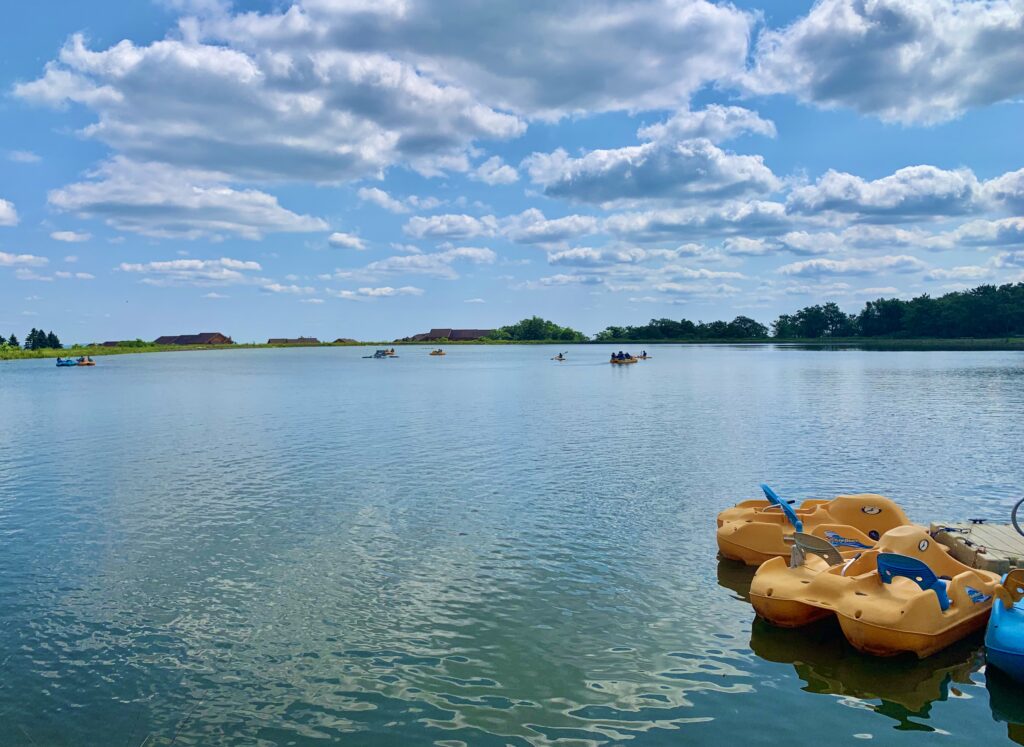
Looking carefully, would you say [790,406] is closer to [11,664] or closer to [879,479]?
[879,479]

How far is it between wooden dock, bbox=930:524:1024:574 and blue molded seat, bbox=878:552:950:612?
272 cm

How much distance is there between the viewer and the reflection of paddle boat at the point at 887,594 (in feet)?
43.5

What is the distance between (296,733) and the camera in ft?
36.7

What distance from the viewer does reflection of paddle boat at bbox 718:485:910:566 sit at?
18.1 m

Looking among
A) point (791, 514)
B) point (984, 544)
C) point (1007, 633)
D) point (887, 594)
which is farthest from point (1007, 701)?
point (791, 514)

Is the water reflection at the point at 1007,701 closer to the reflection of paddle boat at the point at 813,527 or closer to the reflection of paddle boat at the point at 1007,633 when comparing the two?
the reflection of paddle boat at the point at 1007,633

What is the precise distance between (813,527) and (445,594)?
8.96m

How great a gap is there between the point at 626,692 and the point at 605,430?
3263 cm

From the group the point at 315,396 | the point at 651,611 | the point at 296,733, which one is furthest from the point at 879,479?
the point at 315,396

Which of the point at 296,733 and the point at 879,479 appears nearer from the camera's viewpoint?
the point at 296,733

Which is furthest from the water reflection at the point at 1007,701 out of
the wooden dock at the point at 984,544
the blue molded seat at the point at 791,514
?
the blue molded seat at the point at 791,514

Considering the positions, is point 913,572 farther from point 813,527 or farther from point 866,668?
point 813,527

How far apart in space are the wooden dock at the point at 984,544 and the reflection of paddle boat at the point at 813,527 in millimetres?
1018

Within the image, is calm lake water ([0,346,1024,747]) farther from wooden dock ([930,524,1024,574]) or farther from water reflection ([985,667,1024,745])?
wooden dock ([930,524,1024,574])
